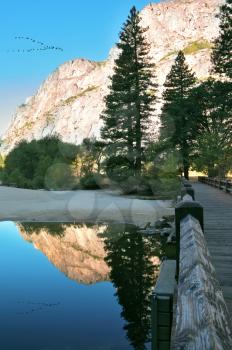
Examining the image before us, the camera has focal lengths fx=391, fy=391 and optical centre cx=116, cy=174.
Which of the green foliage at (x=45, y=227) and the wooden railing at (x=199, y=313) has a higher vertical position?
the wooden railing at (x=199, y=313)

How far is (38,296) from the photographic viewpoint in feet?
35.4

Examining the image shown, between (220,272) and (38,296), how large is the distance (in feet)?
20.2

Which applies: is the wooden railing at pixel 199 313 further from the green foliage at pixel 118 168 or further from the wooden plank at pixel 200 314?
the green foliage at pixel 118 168

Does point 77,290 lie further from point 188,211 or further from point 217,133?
point 217,133

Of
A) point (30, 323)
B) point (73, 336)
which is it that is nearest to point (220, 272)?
point (73, 336)

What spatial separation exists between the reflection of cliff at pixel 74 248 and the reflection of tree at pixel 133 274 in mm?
470

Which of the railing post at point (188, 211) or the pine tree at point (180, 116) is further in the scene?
the pine tree at point (180, 116)

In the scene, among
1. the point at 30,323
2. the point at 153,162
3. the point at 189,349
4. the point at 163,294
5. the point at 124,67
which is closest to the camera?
the point at 189,349

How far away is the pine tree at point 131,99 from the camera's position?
42500 mm

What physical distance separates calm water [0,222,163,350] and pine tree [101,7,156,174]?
2404 cm

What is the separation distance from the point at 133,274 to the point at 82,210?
51.6 ft

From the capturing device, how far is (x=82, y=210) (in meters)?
28.0

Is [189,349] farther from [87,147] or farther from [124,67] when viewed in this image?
[87,147]

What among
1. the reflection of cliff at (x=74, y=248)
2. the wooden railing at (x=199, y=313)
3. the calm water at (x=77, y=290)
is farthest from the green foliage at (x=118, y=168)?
the wooden railing at (x=199, y=313)
